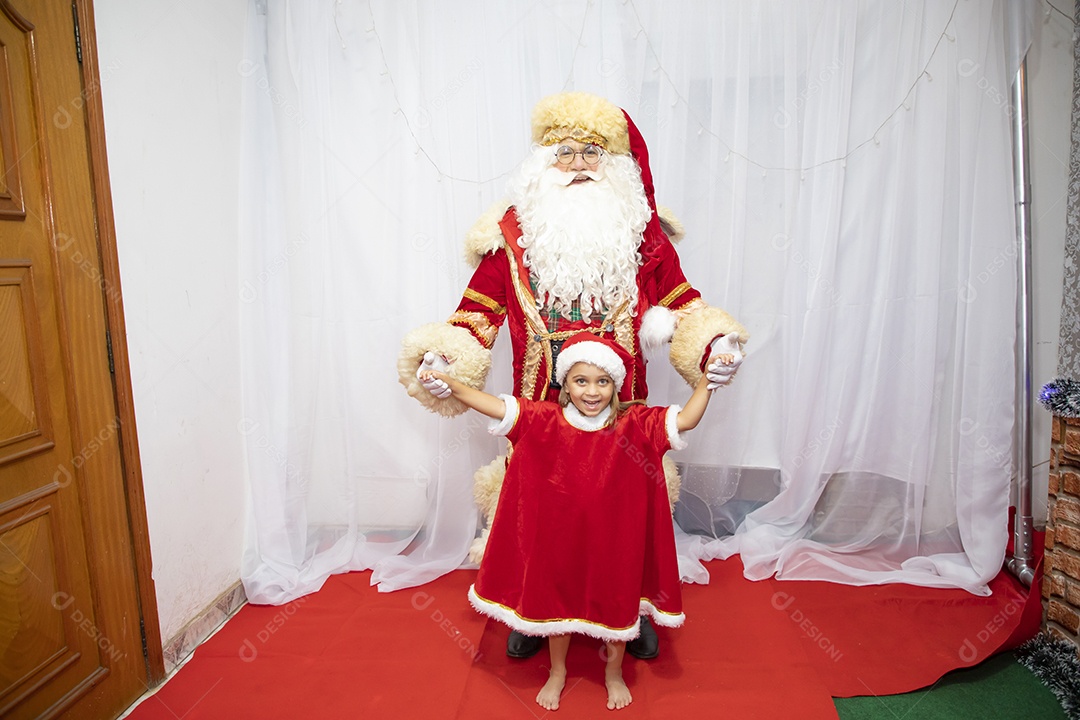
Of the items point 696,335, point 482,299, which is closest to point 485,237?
point 482,299

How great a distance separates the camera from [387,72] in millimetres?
2502

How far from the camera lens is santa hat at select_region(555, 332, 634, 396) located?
1759mm

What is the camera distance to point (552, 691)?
1.93m

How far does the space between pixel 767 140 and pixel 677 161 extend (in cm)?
36

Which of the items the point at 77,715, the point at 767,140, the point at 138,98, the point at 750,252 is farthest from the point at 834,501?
the point at 138,98

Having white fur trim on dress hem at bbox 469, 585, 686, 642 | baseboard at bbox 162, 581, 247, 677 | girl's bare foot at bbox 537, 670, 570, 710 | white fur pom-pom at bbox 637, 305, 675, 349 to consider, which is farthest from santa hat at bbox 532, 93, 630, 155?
baseboard at bbox 162, 581, 247, 677

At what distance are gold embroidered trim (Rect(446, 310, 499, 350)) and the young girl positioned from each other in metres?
0.30

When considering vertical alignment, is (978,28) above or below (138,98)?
above

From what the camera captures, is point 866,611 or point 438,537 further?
point 438,537

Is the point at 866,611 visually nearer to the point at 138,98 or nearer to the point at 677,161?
the point at 677,161

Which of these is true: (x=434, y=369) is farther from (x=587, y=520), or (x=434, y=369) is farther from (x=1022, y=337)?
(x=1022, y=337)

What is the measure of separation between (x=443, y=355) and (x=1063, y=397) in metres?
1.90

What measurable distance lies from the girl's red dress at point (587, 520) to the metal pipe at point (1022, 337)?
1.59 metres

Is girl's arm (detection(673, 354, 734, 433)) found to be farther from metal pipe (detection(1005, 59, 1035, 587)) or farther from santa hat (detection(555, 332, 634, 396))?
metal pipe (detection(1005, 59, 1035, 587))
